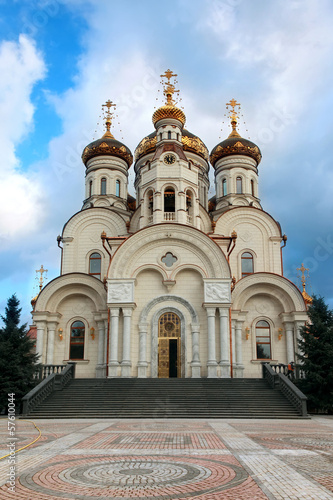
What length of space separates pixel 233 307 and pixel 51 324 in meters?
9.46

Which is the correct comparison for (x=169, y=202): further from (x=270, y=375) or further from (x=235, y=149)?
(x=270, y=375)

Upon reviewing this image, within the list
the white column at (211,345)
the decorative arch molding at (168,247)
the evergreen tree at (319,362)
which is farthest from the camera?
the decorative arch molding at (168,247)

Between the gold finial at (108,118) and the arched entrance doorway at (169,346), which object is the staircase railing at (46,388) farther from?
the gold finial at (108,118)

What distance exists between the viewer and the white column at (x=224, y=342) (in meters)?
22.4

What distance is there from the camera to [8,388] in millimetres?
18469

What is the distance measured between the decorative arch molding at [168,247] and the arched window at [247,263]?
4.45 meters

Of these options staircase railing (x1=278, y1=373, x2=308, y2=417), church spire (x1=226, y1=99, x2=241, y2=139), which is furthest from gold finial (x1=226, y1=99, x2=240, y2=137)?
staircase railing (x1=278, y1=373, x2=308, y2=417)

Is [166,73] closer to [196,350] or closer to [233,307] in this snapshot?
[233,307]

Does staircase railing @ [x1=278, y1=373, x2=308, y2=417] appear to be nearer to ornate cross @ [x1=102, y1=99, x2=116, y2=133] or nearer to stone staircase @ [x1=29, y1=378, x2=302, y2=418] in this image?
stone staircase @ [x1=29, y1=378, x2=302, y2=418]

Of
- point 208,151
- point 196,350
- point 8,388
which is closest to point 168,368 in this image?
point 196,350

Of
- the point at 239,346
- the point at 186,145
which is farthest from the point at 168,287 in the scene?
the point at 186,145

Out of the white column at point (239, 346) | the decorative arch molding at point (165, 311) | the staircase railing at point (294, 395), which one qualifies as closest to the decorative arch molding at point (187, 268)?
the decorative arch molding at point (165, 311)

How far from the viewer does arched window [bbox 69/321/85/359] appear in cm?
2598

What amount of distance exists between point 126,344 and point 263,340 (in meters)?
7.65
